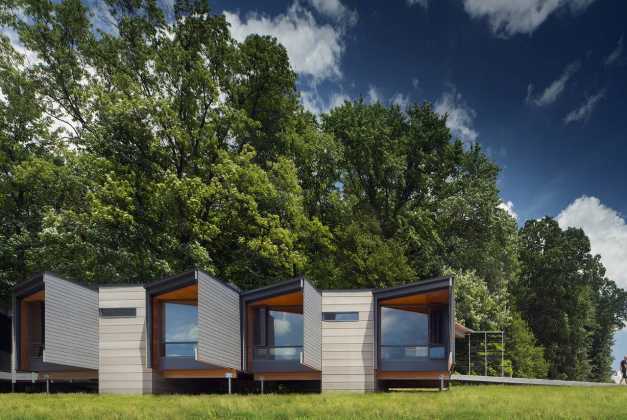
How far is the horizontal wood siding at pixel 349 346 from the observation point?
65.5 feet

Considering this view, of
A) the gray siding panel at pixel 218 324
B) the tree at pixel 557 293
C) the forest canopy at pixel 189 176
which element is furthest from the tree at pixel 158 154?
the tree at pixel 557 293

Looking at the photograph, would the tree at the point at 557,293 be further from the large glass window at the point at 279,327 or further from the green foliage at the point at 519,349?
the large glass window at the point at 279,327

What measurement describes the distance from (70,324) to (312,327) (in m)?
8.26

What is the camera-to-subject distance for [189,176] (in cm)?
2689

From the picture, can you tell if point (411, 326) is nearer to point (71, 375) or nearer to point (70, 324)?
point (70, 324)

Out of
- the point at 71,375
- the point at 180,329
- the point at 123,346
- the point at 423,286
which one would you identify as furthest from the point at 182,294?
the point at 423,286

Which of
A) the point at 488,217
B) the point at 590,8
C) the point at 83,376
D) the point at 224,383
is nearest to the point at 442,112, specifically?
the point at 488,217

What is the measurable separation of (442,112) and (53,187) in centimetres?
2390

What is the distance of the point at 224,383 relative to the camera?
2225 centimetres

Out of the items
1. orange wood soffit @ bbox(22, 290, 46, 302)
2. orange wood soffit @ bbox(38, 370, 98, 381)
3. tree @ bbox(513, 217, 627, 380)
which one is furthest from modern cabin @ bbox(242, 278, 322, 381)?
tree @ bbox(513, 217, 627, 380)

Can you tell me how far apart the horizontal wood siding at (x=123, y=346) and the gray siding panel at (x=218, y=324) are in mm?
2834

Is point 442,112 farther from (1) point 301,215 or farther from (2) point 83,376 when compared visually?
(2) point 83,376

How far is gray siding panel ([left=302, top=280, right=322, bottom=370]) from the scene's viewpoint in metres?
18.3

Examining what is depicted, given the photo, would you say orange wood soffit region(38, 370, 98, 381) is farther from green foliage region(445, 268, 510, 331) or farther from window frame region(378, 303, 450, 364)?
green foliage region(445, 268, 510, 331)
